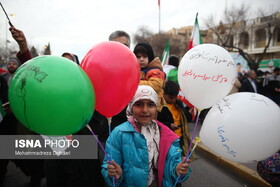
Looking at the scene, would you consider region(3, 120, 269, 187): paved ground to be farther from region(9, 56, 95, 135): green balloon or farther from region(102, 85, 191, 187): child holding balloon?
region(9, 56, 95, 135): green balloon

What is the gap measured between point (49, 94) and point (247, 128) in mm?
1291

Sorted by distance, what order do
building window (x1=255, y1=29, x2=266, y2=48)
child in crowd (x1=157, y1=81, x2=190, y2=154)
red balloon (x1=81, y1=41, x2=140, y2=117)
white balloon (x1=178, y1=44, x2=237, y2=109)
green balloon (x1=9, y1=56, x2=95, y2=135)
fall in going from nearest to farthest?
green balloon (x1=9, y1=56, x2=95, y2=135), red balloon (x1=81, y1=41, x2=140, y2=117), white balloon (x1=178, y1=44, x2=237, y2=109), child in crowd (x1=157, y1=81, x2=190, y2=154), building window (x1=255, y1=29, x2=266, y2=48)

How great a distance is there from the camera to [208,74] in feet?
5.07

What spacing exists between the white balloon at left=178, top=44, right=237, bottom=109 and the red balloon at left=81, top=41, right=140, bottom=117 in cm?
47

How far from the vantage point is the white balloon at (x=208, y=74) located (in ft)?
5.07

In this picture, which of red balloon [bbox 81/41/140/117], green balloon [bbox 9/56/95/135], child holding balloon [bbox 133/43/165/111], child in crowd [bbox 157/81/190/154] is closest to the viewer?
green balloon [bbox 9/56/95/135]

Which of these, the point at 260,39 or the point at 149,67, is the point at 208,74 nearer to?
the point at 149,67

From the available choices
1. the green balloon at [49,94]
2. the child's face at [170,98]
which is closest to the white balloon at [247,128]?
the green balloon at [49,94]

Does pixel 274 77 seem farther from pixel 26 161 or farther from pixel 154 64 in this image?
pixel 26 161

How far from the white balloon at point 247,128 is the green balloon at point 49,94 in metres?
0.98

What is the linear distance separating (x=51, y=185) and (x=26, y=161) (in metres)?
1.13

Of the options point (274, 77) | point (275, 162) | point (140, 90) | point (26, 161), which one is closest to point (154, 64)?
point (140, 90)

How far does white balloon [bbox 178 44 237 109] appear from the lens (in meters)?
1.55

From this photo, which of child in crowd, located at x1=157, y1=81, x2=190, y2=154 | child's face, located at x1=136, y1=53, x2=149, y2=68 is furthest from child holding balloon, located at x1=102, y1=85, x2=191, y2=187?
child in crowd, located at x1=157, y1=81, x2=190, y2=154
